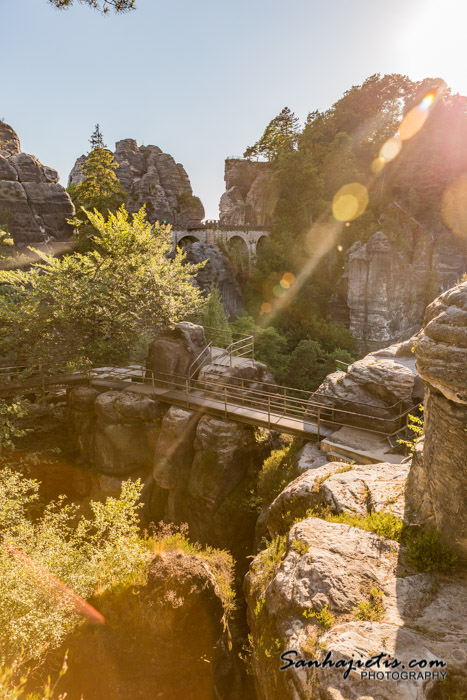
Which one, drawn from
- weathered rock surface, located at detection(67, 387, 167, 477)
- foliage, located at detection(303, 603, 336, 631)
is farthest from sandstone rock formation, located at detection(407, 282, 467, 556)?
weathered rock surface, located at detection(67, 387, 167, 477)

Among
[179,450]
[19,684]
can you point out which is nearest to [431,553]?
[19,684]

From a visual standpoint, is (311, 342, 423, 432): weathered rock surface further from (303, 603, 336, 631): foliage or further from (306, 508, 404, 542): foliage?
(303, 603, 336, 631): foliage

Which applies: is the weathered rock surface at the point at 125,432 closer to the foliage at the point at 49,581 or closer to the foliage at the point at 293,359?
the foliage at the point at 49,581

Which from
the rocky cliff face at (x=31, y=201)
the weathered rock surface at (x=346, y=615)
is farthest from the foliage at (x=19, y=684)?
the rocky cliff face at (x=31, y=201)

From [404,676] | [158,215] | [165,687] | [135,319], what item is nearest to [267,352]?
[135,319]

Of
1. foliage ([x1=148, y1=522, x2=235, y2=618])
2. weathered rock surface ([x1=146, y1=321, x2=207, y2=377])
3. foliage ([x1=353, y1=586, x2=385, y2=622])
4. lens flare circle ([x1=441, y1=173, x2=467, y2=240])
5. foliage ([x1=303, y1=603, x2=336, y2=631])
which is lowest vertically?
foliage ([x1=148, y1=522, x2=235, y2=618])

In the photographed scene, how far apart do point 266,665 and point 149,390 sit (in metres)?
10.8

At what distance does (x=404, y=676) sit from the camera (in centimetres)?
294

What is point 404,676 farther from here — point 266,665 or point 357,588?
point 266,665

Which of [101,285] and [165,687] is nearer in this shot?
[165,687]

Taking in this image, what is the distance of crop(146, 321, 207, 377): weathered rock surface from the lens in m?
14.2

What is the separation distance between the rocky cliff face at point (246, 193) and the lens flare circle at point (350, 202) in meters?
8.82

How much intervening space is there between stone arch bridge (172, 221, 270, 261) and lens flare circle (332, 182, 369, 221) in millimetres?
7603

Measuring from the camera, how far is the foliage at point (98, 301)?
13.0 metres
